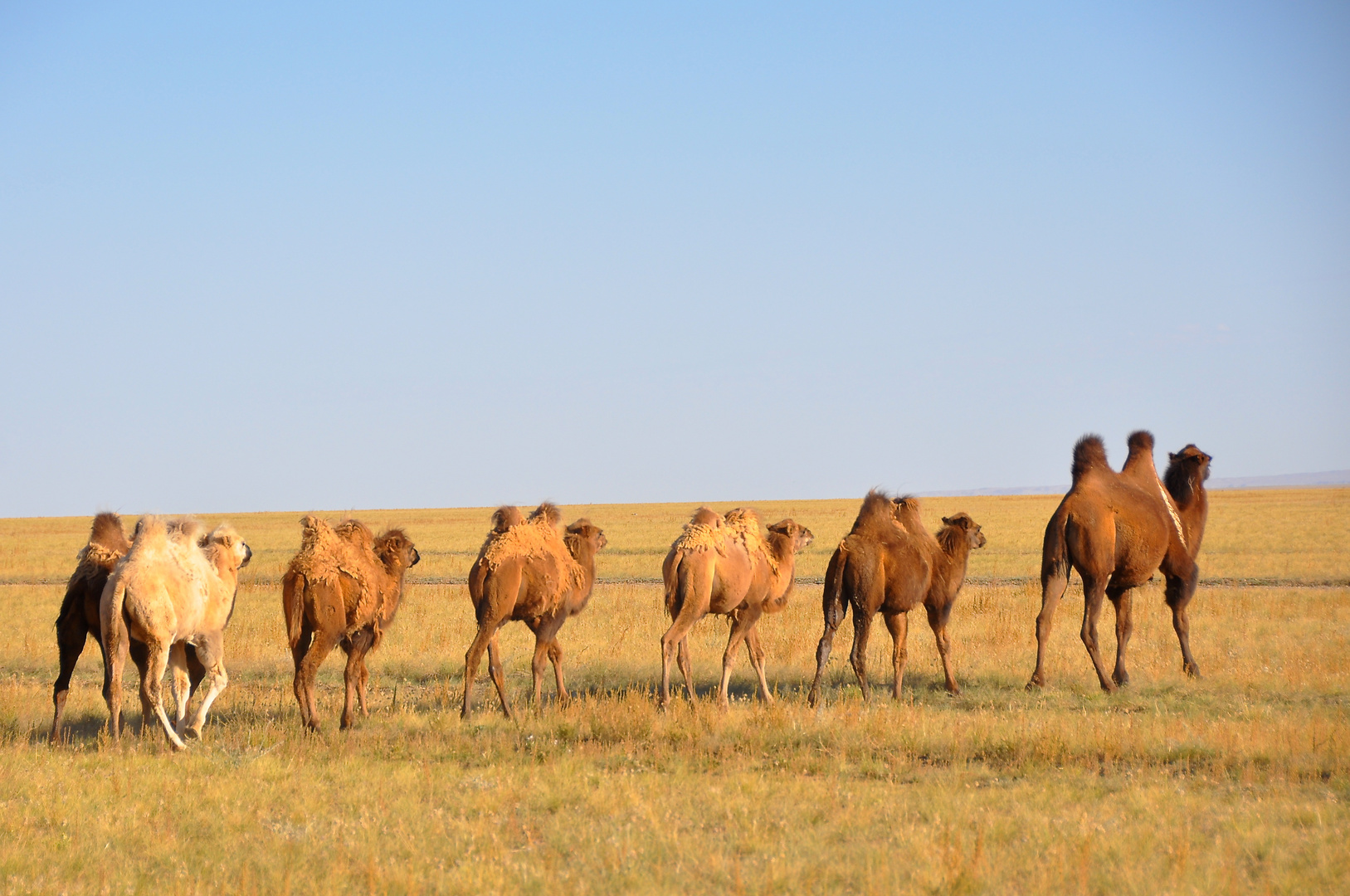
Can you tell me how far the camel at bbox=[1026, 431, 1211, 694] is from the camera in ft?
42.8

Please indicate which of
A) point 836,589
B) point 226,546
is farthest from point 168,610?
point 836,589

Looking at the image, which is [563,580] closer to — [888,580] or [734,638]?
[734,638]

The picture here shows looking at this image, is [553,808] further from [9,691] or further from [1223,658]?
[1223,658]

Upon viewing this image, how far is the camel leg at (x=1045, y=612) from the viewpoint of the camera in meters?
12.7

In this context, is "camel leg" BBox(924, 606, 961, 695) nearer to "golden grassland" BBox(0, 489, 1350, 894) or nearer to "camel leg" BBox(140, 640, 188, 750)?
"golden grassland" BBox(0, 489, 1350, 894)

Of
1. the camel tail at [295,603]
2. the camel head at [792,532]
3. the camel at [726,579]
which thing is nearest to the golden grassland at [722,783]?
the camel at [726,579]

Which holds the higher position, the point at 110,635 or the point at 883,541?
the point at 883,541

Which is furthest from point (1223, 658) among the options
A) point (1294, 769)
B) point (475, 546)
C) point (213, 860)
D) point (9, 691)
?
point (475, 546)

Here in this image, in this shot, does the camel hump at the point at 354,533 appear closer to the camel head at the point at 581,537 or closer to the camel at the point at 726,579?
the camel head at the point at 581,537

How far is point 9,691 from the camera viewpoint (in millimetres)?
12555

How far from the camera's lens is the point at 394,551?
11.8 meters

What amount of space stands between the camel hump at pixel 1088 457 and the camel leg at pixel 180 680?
10599 mm

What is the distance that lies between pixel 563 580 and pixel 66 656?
4926mm

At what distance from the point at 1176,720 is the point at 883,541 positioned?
353cm
